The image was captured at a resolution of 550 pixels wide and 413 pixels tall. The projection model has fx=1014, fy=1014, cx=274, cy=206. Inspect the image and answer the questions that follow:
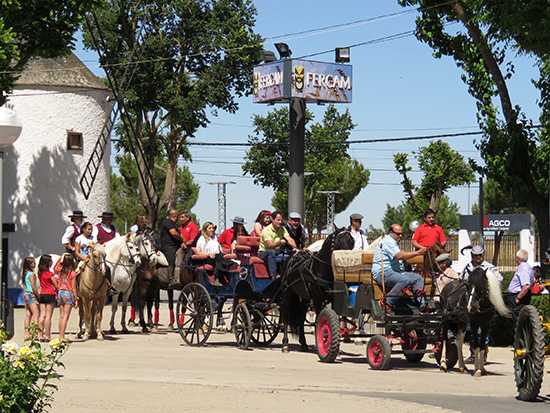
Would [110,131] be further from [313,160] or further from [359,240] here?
[313,160]

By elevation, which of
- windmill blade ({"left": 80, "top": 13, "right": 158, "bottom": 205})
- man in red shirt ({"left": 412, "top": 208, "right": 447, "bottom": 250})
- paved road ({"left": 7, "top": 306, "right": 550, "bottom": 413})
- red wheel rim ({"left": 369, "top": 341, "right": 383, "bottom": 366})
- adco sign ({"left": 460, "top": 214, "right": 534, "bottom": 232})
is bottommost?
paved road ({"left": 7, "top": 306, "right": 550, "bottom": 413})

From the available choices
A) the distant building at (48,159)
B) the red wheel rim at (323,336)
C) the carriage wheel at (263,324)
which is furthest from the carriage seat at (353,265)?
the distant building at (48,159)

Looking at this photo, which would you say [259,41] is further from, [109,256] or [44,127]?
→ [109,256]

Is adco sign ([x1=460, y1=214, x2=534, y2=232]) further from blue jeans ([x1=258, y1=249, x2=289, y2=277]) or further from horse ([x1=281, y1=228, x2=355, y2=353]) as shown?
horse ([x1=281, y1=228, x2=355, y2=353])

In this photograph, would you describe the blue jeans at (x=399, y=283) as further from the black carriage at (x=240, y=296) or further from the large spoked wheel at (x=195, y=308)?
the large spoked wheel at (x=195, y=308)

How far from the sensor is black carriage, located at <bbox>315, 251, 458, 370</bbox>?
53.2ft

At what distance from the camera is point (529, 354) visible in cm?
1211

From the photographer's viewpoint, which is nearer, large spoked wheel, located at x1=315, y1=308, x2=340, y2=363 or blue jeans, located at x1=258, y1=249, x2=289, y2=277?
large spoked wheel, located at x1=315, y1=308, x2=340, y2=363

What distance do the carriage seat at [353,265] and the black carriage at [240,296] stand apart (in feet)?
7.45

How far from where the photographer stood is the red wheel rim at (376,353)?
53.6 feet

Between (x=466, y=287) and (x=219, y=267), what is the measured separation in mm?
6213

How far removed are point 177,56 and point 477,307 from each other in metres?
35.5

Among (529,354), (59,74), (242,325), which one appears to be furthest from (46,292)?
(59,74)

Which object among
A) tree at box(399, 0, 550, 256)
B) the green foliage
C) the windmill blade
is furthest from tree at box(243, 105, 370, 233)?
the green foliage
